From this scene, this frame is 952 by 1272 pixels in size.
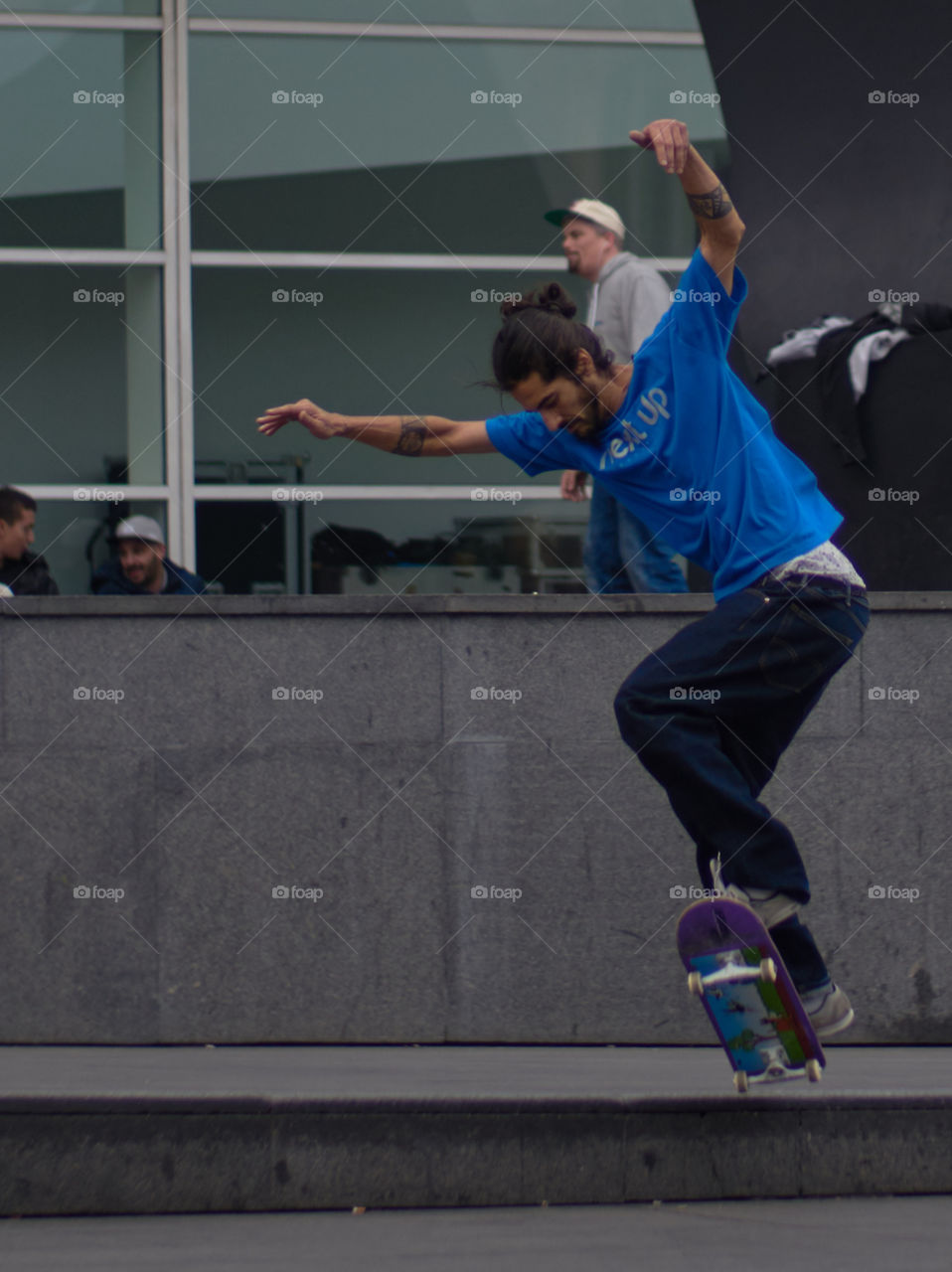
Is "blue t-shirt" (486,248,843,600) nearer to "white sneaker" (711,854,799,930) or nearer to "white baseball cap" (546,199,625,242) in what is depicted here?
"white sneaker" (711,854,799,930)

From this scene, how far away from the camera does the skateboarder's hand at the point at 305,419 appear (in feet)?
14.6

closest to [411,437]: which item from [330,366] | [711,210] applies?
[711,210]

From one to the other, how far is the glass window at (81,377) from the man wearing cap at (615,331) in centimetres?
223

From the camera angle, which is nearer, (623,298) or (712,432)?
(712,432)

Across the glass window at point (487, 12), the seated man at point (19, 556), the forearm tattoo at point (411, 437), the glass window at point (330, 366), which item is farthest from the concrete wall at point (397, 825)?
the glass window at point (487, 12)

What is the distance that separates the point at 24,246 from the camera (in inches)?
299

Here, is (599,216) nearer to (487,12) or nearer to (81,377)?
(487,12)

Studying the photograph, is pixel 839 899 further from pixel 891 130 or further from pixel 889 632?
pixel 891 130

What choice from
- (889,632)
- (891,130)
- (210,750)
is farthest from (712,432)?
(891,130)

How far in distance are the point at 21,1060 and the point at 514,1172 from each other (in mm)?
2023

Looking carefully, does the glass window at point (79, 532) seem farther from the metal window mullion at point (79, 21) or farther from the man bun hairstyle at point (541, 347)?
the man bun hairstyle at point (541, 347)

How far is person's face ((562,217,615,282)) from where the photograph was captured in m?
6.65

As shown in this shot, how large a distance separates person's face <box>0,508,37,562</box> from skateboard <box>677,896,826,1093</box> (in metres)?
3.71

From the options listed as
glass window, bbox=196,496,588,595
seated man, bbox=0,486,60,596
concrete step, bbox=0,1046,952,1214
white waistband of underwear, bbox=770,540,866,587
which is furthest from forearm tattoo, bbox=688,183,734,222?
glass window, bbox=196,496,588,595
